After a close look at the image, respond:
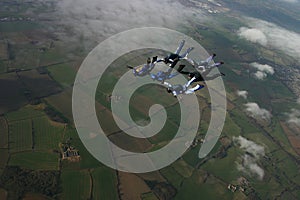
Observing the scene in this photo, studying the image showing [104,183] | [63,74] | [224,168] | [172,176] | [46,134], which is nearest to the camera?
[104,183]

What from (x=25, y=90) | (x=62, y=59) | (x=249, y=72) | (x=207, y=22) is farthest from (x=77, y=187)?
(x=207, y=22)

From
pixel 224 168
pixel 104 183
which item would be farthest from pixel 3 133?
pixel 224 168

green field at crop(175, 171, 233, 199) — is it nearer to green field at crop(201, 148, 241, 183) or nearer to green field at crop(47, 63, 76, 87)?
green field at crop(201, 148, 241, 183)

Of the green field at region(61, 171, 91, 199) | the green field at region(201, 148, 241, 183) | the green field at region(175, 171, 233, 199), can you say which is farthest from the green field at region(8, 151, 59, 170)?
the green field at region(201, 148, 241, 183)

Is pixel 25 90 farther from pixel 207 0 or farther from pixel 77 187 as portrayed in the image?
pixel 207 0

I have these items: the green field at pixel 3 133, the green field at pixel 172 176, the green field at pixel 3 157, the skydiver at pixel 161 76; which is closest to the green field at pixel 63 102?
the green field at pixel 3 133

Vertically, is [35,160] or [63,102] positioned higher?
[35,160]

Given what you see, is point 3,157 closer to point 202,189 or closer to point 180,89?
point 202,189
